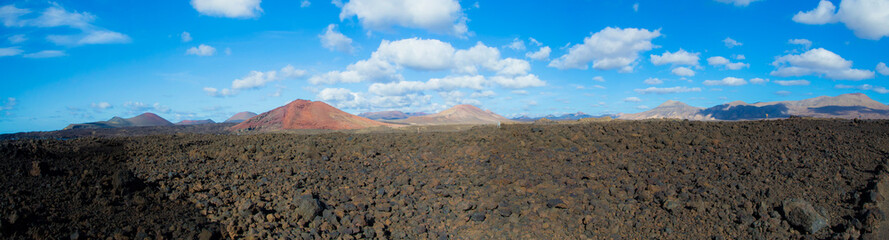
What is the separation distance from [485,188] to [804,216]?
15.3 feet

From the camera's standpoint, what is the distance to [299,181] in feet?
24.4

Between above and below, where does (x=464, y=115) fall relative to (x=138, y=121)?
above

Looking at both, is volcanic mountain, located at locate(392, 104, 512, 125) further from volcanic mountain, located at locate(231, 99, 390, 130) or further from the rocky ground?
the rocky ground

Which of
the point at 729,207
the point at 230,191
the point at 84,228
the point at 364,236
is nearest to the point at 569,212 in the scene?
the point at 729,207

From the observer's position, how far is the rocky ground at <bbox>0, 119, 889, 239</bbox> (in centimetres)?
519

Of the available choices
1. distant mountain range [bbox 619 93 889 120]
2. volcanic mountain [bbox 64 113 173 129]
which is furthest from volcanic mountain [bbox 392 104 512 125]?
volcanic mountain [bbox 64 113 173 129]

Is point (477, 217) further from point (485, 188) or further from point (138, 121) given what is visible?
point (138, 121)

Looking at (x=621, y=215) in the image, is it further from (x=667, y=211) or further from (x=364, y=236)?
(x=364, y=236)

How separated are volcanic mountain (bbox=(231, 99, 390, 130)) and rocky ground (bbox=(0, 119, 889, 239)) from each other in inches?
906

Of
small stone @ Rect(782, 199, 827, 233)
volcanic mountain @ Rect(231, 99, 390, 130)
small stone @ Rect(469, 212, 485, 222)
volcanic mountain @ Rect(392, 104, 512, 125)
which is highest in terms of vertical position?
volcanic mountain @ Rect(392, 104, 512, 125)

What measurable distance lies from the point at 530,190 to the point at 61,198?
7.10 metres

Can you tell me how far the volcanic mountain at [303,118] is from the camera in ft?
104

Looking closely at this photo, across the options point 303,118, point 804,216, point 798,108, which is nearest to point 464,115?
point 798,108

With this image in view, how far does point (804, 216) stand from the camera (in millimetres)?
5098
